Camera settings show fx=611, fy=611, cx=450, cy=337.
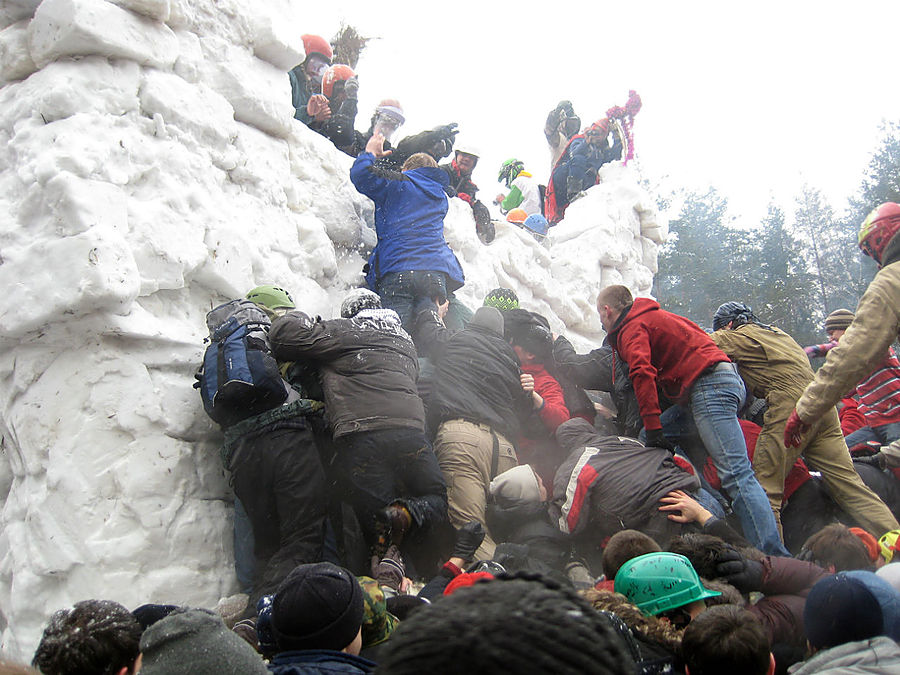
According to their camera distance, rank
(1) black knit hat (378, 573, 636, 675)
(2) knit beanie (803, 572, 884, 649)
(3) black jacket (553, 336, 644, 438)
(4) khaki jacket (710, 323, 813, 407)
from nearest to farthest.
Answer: (1) black knit hat (378, 573, 636, 675) → (2) knit beanie (803, 572, 884, 649) → (4) khaki jacket (710, 323, 813, 407) → (3) black jacket (553, 336, 644, 438)

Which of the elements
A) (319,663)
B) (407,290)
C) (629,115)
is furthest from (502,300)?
(629,115)

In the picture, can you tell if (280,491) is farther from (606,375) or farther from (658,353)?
(606,375)

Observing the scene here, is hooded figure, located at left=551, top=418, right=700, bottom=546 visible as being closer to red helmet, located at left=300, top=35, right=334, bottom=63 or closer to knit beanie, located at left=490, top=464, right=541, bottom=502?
knit beanie, located at left=490, top=464, right=541, bottom=502

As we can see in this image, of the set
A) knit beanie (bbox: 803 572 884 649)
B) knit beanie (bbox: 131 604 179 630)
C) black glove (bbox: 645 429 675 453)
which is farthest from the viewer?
black glove (bbox: 645 429 675 453)

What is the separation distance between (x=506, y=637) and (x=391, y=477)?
8.98 ft

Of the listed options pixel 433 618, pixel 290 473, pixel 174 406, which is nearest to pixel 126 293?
pixel 174 406

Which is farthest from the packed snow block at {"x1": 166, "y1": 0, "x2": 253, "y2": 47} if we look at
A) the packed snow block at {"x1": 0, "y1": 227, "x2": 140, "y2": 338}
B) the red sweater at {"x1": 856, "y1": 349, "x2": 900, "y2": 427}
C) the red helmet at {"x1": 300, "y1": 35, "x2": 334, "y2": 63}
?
the red sweater at {"x1": 856, "y1": 349, "x2": 900, "y2": 427}

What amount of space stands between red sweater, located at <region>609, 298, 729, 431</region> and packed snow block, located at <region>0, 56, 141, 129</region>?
3.57m

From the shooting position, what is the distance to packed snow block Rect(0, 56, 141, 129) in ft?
12.0

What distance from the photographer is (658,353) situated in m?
4.16

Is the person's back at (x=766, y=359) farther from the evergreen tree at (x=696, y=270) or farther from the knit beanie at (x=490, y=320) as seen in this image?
the evergreen tree at (x=696, y=270)

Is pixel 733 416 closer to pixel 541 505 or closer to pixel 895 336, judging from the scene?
pixel 895 336

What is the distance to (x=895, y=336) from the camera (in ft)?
10.8

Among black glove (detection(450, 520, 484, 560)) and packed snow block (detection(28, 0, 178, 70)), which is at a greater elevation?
packed snow block (detection(28, 0, 178, 70))
